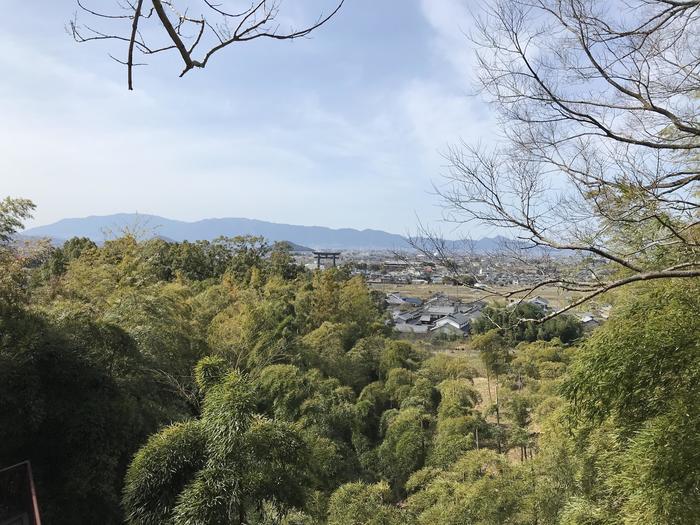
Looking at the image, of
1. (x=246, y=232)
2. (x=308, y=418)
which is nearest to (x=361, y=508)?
(x=308, y=418)

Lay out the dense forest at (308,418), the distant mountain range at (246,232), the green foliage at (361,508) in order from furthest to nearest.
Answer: the distant mountain range at (246,232)
the green foliage at (361,508)
the dense forest at (308,418)

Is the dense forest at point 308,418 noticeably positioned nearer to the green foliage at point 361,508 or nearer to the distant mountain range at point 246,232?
the green foliage at point 361,508

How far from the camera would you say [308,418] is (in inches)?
244

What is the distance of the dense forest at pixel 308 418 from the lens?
2316mm

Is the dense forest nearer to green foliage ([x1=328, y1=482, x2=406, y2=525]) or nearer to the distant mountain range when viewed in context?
green foliage ([x1=328, y1=482, x2=406, y2=525])

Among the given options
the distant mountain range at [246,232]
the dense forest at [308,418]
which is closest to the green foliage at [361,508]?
the dense forest at [308,418]

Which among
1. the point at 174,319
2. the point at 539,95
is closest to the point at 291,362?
the point at 174,319

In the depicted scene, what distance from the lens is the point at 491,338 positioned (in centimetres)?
1013

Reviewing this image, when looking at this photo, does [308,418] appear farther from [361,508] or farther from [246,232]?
[246,232]

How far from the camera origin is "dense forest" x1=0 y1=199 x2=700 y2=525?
7.60 ft

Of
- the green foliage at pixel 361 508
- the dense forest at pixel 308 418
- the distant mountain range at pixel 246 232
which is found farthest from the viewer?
the distant mountain range at pixel 246 232

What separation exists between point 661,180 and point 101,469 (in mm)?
5229

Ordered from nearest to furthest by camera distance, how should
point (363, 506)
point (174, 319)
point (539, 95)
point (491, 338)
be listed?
point (539, 95), point (363, 506), point (174, 319), point (491, 338)

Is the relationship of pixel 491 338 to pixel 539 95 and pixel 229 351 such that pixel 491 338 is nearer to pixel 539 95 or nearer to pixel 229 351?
pixel 229 351
